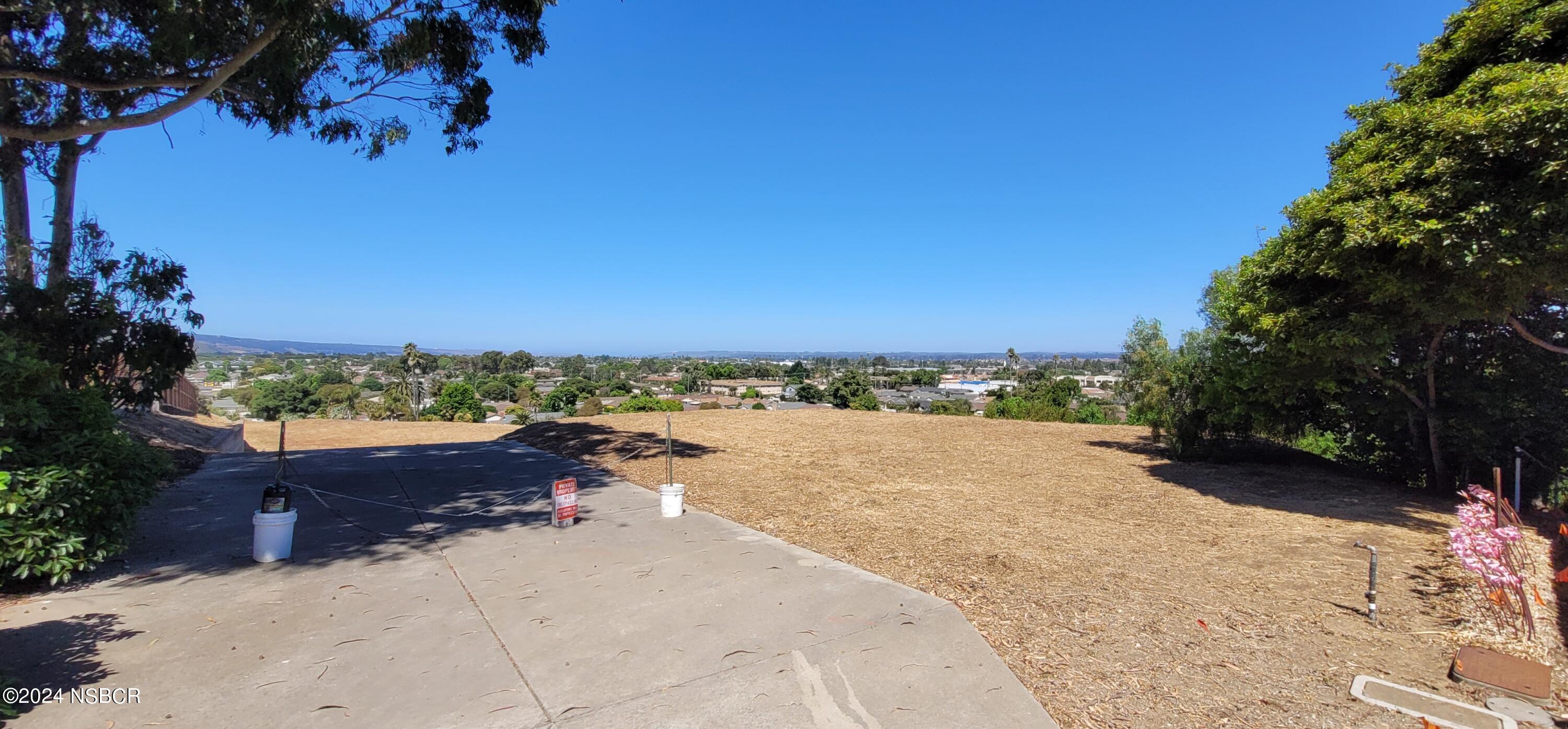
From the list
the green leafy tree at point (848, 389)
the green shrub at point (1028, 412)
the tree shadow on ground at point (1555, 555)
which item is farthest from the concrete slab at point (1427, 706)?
the green leafy tree at point (848, 389)

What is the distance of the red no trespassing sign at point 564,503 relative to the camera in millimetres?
6141

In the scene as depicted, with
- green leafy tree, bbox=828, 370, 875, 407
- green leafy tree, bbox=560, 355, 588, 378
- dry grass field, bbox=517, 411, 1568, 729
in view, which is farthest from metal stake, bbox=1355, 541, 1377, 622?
green leafy tree, bbox=560, 355, 588, 378

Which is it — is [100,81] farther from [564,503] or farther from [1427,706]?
[1427,706]

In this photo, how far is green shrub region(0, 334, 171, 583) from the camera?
3518 mm

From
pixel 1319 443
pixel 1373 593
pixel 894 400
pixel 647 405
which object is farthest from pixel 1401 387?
pixel 894 400

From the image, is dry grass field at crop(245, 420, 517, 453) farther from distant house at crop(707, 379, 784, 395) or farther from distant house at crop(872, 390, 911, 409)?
distant house at crop(707, 379, 784, 395)

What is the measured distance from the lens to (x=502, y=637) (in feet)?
12.3

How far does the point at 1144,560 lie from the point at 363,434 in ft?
52.3

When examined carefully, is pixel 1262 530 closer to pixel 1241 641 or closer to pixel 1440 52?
pixel 1241 641

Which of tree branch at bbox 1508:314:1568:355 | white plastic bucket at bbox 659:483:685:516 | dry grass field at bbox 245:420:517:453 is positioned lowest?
dry grass field at bbox 245:420:517:453

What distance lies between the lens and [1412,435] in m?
8.73

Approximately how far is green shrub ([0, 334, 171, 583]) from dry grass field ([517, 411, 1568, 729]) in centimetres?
476

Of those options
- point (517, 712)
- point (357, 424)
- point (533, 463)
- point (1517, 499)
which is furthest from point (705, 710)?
point (357, 424)

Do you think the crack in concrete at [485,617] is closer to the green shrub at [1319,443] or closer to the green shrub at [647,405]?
the green shrub at [1319,443]
